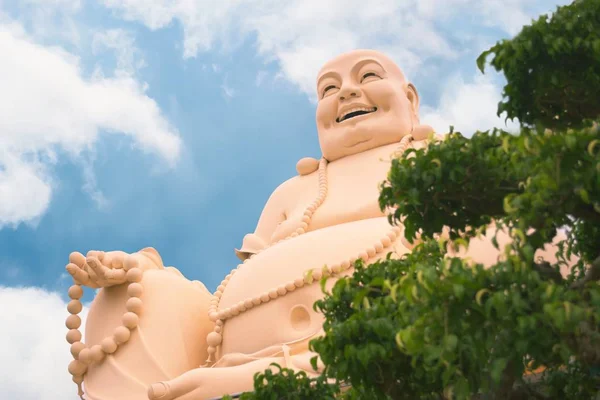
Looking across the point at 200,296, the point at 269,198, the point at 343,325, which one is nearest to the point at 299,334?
the point at 200,296

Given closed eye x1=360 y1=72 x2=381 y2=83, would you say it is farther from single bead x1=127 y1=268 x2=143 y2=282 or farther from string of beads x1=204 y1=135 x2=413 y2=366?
single bead x1=127 y1=268 x2=143 y2=282

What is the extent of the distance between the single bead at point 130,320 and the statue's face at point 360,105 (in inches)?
108

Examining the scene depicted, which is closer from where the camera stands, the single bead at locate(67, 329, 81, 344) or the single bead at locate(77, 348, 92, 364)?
the single bead at locate(77, 348, 92, 364)

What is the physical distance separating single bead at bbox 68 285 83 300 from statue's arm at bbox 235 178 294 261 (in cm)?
179

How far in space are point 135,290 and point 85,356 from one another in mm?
661

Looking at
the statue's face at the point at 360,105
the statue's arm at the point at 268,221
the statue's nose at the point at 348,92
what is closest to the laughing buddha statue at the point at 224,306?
the statue's face at the point at 360,105

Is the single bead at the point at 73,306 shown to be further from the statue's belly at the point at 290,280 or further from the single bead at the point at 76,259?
the statue's belly at the point at 290,280

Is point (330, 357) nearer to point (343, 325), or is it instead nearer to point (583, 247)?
point (343, 325)

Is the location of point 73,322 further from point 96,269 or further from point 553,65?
point 553,65

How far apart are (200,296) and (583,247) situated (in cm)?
417

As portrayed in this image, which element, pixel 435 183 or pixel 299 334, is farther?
pixel 299 334

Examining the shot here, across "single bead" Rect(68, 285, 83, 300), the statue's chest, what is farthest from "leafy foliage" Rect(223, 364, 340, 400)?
the statue's chest

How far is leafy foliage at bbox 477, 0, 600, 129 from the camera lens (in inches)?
161

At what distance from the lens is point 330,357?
3.91 m
